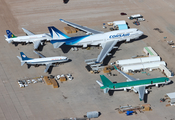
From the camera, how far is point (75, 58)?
113m

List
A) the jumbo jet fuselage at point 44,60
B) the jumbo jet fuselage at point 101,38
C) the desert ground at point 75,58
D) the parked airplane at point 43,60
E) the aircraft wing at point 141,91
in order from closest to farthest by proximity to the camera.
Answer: the desert ground at point 75,58 < the aircraft wing at point 141,91 < the parked airplane at point 43,60 < the jumbo jet fuselage at point 44,60 < the jumbo jet fuselage at point 101,38

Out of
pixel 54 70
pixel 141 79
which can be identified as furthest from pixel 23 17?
pixel 141 79

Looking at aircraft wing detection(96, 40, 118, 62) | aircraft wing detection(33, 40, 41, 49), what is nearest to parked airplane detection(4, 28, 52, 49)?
aircraft wing detection(33, 40, 41, 49)

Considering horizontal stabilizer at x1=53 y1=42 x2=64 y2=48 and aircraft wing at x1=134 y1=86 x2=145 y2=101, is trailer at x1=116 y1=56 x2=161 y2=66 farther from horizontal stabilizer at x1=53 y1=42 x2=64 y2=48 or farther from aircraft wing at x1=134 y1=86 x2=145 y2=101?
horizontal stabilizer at x1=53 y1=42 x2=64 y2=48

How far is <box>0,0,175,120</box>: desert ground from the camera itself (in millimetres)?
89625

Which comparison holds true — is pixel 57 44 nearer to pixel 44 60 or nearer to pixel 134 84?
pixel 44 60

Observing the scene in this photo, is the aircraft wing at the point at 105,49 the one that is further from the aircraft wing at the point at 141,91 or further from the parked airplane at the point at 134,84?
the aircraft wing at the point at 141,91

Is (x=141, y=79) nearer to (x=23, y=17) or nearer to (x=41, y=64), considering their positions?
(x=41, y=64)

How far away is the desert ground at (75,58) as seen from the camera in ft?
294

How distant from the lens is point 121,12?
145 meters

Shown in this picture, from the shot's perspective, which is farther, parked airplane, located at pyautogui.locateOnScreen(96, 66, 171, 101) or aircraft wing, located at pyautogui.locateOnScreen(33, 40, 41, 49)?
aircraft wing, located at pyautogui.locateOnScreen(33, 40, 41, 49)

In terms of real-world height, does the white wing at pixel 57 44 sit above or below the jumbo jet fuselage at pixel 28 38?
below

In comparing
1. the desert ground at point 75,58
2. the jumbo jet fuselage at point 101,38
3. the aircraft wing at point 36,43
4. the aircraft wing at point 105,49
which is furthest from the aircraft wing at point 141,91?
the aircraft wing at point 36,43

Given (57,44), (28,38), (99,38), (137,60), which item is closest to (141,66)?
(137,60)
